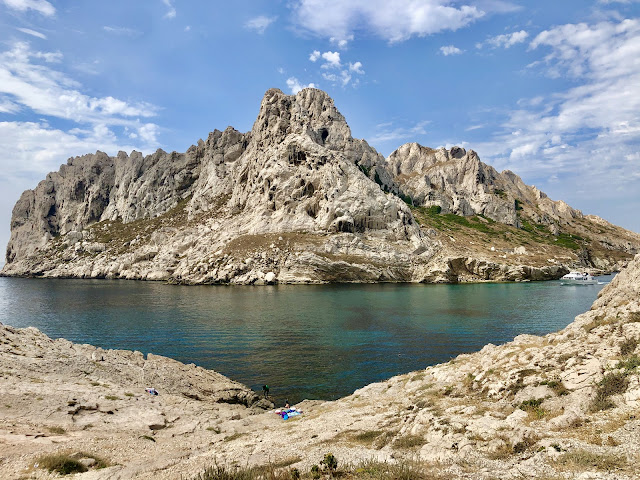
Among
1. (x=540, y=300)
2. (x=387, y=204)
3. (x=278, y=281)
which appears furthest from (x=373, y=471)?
(x=387, y=204)

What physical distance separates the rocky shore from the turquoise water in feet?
27.8

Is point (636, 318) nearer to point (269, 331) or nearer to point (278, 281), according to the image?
point (269, 331)

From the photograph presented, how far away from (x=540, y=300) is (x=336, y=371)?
215 feet

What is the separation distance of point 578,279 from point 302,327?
12684cm

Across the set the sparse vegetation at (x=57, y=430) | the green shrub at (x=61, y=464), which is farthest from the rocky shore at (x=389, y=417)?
the green shrub at (x=61, y=464)

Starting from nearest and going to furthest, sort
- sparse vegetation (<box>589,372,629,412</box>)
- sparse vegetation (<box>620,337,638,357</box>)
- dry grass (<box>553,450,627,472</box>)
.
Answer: dry grass (<box>553,450,627,472</box>), sparse vegetation (<box>589,372,629,412</box>), sparse vegetation (<box>620,337,638,357</box>)

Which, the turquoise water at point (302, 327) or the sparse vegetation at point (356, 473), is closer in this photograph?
the sparse vegetation at point (356, 473)

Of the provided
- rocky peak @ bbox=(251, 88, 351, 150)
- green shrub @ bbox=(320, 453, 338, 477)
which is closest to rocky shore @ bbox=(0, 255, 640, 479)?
green shrub @ bbox=(320, 453, 338, 477)

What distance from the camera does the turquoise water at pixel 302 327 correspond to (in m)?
33.3

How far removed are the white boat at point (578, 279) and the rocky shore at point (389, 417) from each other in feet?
391

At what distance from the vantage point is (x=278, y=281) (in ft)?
388

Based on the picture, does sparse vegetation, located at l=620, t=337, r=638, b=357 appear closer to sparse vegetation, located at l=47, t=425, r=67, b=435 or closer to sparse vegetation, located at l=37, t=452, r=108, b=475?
sparse vegetation, located at l=37, t=452, r=108, b=475

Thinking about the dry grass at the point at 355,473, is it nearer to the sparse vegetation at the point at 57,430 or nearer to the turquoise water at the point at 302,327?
the sparse vegetation at the point at 57,430

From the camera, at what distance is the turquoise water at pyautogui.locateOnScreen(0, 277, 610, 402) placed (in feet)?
109
